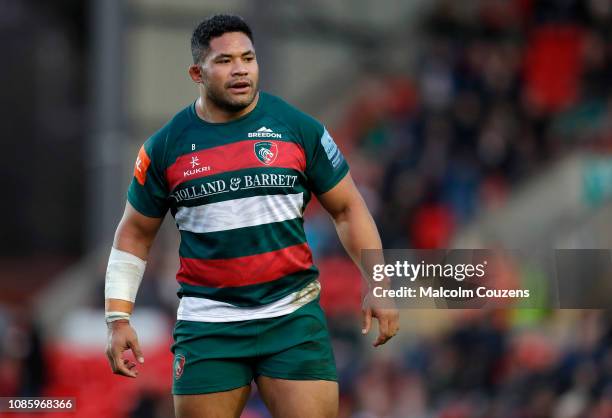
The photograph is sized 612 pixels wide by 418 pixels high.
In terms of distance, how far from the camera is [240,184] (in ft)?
18.6

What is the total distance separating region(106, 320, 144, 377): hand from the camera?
5711 millimetres

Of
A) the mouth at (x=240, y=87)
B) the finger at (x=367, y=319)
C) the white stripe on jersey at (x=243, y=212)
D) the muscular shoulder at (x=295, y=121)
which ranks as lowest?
the finger at (x=367, y=319)

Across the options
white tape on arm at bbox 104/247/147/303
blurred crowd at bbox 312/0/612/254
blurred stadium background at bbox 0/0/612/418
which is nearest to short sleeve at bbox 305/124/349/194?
white tape on arm at bbox 104/247/147/303

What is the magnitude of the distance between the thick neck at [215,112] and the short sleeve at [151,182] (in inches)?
8.0

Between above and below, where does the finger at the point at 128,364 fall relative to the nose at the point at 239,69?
below

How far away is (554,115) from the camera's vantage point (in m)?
13.9

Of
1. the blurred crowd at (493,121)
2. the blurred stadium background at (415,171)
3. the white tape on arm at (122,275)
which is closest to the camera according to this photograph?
the white tape on arm at (122,275)

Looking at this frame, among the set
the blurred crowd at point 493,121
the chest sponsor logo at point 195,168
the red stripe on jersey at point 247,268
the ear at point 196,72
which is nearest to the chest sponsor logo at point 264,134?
the chest sponsor logo at point 195,168

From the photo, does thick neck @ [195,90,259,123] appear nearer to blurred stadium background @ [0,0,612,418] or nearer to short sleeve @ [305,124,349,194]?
short sleeve @ [305,124,349,194]

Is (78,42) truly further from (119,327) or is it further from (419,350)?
(119,327)

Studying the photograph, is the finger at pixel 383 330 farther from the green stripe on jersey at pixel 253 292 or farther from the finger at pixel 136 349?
the finger at pixel 136 349

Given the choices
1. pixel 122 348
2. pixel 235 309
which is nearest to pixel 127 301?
pixel 122 348

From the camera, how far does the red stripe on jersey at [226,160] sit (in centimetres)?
567

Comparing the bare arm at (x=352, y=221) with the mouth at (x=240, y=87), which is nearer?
the mouth at (x=240, y=87)
